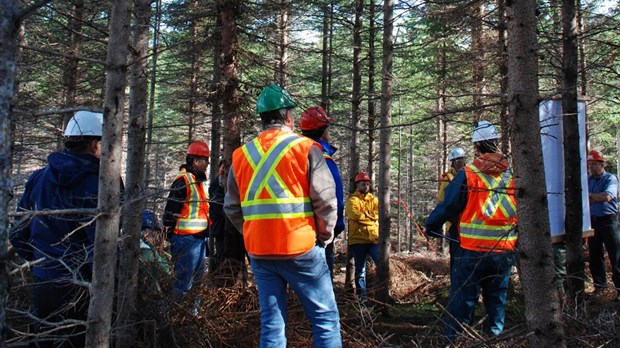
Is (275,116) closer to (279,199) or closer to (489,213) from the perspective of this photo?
(279,199)

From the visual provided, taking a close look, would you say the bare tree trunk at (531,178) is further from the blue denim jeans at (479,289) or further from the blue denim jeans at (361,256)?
the blue denim jeans at (361,256)

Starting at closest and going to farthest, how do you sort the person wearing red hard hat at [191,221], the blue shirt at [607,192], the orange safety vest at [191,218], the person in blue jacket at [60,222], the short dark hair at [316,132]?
the person in blue jacket at [60,222]
the short dark hair at [316,132]
the person wearing red hard hat at [191,221]
the orange safety vest at [191,218]
the blue shirt at [607,192]

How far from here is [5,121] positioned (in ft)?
5.49

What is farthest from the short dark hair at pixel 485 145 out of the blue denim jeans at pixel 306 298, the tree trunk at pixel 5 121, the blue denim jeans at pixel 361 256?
the blue denim jeans at pixel 361 256

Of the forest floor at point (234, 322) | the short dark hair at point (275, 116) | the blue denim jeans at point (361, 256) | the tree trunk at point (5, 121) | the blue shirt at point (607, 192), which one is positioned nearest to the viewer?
the tree trunk at point (5, 121)

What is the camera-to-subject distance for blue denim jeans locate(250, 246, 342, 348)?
11.7 ft

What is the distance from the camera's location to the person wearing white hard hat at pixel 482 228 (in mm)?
4945

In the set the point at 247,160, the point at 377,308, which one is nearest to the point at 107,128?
the point at 247,160

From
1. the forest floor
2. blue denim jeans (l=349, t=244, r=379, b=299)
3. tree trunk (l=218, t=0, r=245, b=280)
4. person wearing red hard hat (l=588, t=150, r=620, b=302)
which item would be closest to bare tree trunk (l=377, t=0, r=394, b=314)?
blue denim jeans (l=349, t=244, r=379, b=299)

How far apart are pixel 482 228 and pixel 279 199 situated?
95.0 inches

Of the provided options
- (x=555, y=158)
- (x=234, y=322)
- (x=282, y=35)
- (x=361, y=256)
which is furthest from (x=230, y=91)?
(x=282, y=35)

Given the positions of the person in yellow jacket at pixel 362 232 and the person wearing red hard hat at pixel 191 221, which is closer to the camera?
the person wearing red hard hat at pixel 191 221

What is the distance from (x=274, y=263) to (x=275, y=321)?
1.34ft

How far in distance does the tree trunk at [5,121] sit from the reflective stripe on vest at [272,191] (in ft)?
6.51
